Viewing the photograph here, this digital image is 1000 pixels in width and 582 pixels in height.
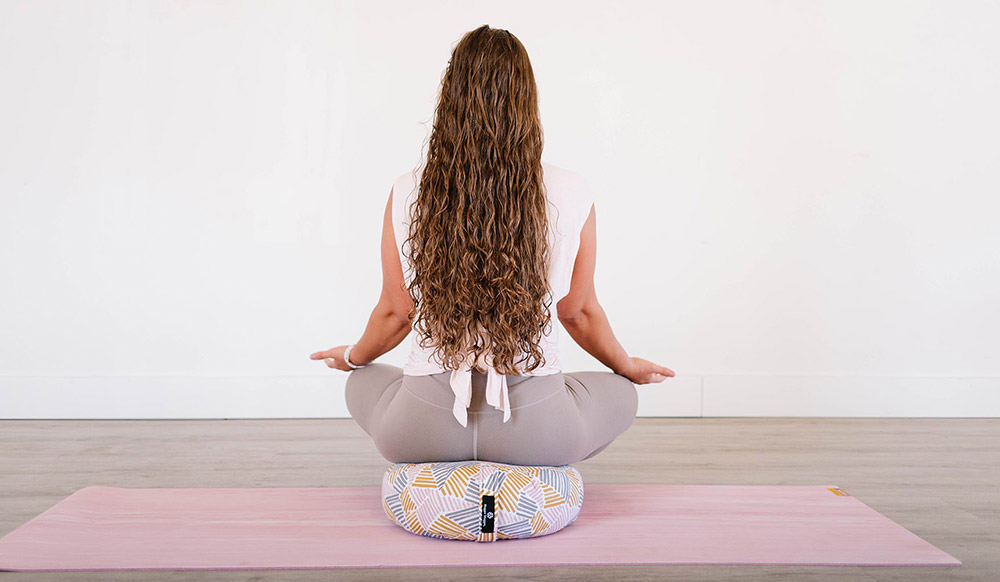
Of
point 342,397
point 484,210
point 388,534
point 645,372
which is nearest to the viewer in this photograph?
point 484,210

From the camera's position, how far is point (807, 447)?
3.06 meters

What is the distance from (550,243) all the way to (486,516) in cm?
59

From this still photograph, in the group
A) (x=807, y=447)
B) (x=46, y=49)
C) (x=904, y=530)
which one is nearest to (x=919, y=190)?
(x=807, y=447)

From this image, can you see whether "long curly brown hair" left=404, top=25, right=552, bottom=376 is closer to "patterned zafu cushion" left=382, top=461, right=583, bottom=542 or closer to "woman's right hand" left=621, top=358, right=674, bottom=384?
"patterned zafu cushion" left=382, top=461, right=583, bottom=542

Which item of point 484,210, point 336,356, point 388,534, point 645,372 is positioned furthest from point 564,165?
point 388,534

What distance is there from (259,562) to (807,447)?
2.01m

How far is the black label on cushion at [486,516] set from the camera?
6.04 feet

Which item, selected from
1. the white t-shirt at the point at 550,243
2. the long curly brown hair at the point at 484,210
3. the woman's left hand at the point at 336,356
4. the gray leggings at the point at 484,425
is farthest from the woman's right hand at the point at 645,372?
the woman's left hand at the point at 336,356

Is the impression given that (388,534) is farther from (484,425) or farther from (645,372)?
(645,372)

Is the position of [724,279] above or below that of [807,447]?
above

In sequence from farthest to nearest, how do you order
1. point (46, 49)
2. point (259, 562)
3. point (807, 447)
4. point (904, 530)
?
point (46, 49) < point (807, 447) < point (904, 530) < point (259, 562)

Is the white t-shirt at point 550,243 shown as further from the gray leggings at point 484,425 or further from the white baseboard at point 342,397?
the white baseboard at point 342,397

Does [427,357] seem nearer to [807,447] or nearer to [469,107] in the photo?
[469,107]

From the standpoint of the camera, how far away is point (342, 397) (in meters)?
3.57
